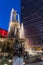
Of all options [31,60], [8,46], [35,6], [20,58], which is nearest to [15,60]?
[20,58]

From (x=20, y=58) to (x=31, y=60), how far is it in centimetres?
370

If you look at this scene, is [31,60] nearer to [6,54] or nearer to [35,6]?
[6,54]

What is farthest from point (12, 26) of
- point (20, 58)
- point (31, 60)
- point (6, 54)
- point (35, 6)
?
point (35, 6)

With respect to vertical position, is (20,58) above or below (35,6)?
below

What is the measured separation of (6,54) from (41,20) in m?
33.9

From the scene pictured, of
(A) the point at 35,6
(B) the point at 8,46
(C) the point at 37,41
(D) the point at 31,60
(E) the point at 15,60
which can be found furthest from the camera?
(A) the point at 35,6

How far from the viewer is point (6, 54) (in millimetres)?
6941

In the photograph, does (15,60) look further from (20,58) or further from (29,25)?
(29,25)

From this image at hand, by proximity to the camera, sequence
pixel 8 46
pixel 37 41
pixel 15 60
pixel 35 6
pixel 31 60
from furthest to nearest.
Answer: pixel 35 6
pixel 37 41
pixel 31 60
pixel 8 46
pixel 15 60

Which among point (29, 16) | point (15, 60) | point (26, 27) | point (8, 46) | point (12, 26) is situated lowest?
point (15, 60)

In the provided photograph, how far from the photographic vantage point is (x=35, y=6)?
42.7m

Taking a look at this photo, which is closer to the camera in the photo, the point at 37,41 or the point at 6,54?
the point at 6,54

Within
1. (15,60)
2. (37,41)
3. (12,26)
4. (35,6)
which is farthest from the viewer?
(35,6)

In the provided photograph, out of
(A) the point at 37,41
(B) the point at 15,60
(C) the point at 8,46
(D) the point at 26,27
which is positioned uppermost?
(D) the point at 26,27
